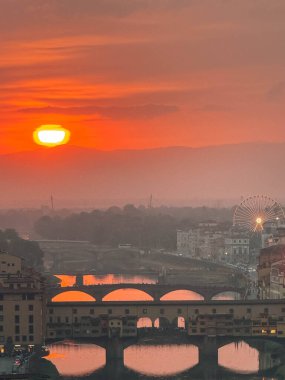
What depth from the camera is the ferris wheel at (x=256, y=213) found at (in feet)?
266

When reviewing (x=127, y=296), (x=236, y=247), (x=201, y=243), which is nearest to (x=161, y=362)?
(x=127, y=296)

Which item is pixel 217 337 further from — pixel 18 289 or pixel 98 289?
pixel 98 289

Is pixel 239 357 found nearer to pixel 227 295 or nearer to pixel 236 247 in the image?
pixel 227 295

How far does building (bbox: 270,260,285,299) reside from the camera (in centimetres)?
4736

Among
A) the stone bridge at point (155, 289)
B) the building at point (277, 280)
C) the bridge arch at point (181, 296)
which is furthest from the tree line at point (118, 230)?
the building at point (277, 280)

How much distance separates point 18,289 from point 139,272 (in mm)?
33004

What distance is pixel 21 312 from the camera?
134ft

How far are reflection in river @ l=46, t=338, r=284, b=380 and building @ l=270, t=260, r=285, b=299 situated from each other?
Result: 3990mm

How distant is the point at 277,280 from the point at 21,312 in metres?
10.0

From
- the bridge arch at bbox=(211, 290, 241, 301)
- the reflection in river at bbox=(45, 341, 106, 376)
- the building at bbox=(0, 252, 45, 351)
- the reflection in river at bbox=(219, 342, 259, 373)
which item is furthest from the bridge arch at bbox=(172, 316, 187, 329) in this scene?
the bridge arch at bbox=(211, 290, 241, 301)

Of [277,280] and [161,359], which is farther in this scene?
[277,280]

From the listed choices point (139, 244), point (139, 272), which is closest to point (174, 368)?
point (139, 272)

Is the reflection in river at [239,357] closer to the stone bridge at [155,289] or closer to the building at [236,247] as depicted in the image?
the stone bridge at [155,289]

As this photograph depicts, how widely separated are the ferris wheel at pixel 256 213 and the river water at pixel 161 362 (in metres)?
34.9
